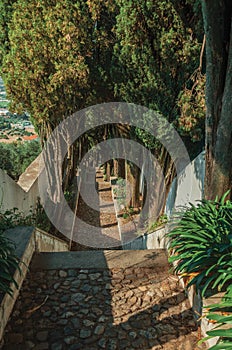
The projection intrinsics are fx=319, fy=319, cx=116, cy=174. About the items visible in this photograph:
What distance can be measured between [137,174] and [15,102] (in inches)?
152

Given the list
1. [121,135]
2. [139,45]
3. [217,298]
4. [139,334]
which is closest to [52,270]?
[139,334]

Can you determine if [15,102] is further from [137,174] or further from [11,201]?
[137,174]

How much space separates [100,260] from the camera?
374cm

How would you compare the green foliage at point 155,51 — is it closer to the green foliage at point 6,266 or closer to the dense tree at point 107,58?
the dense tree at point 107,58

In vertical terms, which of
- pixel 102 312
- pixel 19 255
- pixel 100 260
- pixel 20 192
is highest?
pixel 20 192

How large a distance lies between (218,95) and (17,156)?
9105 millimetres

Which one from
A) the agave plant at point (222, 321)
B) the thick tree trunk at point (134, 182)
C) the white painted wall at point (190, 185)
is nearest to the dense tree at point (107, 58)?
the white painted wall at point (190, 185)

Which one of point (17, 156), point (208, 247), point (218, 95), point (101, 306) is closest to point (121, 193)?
point (17, 156)

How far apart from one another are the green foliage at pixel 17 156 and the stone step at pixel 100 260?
6805 mm

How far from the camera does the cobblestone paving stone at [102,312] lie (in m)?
2.54

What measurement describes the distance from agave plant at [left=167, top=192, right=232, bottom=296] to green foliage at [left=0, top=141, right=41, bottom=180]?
790 centimetres

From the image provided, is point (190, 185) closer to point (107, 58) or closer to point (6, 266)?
point (6, 266)

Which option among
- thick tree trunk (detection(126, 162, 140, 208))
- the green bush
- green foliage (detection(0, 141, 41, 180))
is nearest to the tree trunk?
thick tree trunk (detection(126, 162, 140, 208))

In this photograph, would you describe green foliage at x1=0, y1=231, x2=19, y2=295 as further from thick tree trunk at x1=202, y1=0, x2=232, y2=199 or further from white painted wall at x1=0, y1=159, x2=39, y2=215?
thick tree trunk at x1=202, y1=0, x2=232, y2=199
